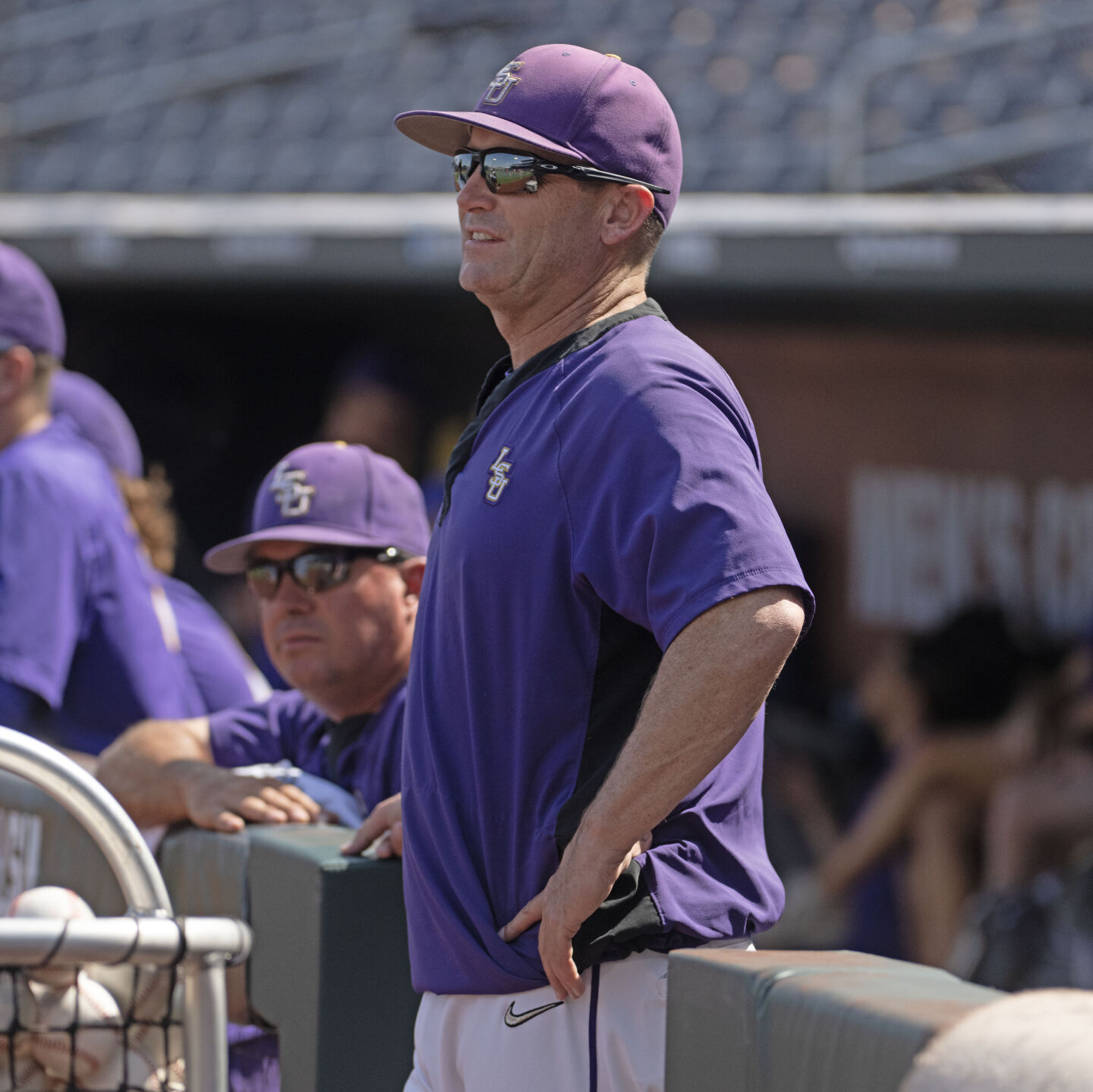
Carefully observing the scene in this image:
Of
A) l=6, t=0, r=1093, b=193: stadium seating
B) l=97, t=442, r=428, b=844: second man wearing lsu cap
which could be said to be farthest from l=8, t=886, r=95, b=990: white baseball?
l=6, t=0, r=1093, b=193: stadium seating

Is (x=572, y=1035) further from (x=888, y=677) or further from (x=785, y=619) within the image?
(x=888, y=677)

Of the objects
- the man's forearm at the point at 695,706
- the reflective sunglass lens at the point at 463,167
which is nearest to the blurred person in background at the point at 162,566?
the reflective sunglass lens at the point at 463,167

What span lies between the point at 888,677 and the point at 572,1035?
4.56m

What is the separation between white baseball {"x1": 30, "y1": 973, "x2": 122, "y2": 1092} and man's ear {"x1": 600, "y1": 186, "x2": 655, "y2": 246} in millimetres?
966

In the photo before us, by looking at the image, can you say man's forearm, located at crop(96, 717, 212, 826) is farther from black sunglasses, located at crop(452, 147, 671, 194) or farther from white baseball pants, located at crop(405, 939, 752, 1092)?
black sunglasses, located at crop(452, 147, 671, 194)

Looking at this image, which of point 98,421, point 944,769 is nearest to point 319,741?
point 98,421

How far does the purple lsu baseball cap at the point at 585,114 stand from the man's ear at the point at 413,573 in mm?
773

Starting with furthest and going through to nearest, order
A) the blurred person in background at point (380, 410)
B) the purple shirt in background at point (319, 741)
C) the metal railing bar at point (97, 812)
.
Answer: the blurred person in background at point (380, 410)
the purple shirt in background at point (319, 741)
the metal railing bar at point (97, 812)

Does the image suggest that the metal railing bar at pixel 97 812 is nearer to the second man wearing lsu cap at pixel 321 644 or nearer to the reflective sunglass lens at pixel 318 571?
the second man wearing lsu cap at pixel 321 644

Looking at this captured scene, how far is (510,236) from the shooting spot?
1778mm

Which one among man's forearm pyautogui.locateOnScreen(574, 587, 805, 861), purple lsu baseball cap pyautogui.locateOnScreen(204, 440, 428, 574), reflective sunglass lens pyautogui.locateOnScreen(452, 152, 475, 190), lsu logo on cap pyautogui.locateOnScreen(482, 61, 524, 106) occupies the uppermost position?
lsu logo on cap pyautogui.locateOnScreen(482, 61, 524, 106)

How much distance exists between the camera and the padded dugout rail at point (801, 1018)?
1.18 meters

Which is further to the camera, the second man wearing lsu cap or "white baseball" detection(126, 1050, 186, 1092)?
the second man wearing lsu cap

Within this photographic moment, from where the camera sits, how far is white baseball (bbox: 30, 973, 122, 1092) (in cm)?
182
